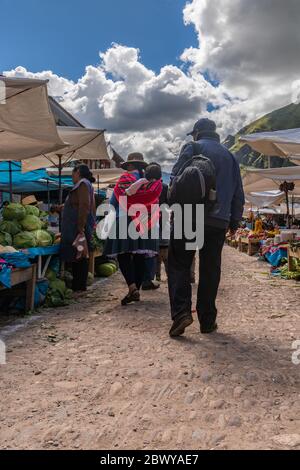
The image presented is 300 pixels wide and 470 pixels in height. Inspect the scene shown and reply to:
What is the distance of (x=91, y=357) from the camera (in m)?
3.44

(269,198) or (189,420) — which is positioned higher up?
(269,198)

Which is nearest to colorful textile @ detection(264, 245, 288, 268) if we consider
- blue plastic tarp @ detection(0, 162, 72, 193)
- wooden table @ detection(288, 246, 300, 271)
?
wooden table @ detection(288, 246, 300, 271)

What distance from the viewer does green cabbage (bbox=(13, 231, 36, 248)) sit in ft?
17.8

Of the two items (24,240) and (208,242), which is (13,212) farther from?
(208,242)

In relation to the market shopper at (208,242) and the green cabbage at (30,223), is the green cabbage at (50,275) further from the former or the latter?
the market shopper at (208,242)

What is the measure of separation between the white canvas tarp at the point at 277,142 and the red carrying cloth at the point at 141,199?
6.94ft

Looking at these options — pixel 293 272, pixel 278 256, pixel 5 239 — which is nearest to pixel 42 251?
pixel 5 239

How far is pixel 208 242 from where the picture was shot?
3.96 meters

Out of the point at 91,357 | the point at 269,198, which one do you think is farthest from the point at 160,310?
the point at 269,198

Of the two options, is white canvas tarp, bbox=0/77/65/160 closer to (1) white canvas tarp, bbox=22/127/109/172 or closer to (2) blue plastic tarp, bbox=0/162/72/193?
(1) white canvas tarp, bbox=22/127/109/172

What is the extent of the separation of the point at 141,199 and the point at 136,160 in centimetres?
69

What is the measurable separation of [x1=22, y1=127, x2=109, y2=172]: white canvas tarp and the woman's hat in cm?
152

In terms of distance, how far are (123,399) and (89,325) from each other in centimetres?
192
